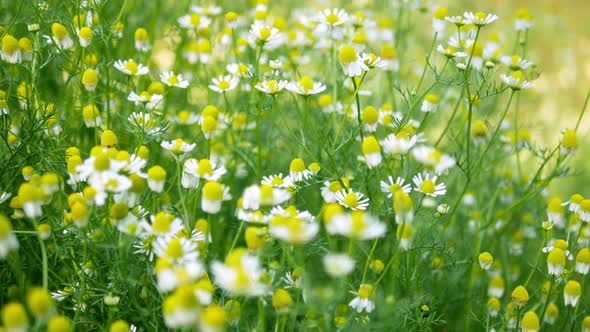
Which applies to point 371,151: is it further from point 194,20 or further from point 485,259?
point 194,20

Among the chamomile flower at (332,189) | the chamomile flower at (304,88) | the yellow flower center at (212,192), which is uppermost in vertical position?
the chamomile flower at (304,88)

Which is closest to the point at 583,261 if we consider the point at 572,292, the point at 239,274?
the point at 572,292

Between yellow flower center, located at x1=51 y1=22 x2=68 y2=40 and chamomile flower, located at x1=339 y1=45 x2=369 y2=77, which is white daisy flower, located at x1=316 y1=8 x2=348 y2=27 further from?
yellow flower center, located at x1=51 y1=22 x2=68 y2=40

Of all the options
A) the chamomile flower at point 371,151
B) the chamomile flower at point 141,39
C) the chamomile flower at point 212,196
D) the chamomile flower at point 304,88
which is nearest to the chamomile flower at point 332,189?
the chamomile flower at point 371,151

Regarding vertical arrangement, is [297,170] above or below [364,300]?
above

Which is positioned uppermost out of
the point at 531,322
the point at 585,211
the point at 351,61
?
the point at 351,61

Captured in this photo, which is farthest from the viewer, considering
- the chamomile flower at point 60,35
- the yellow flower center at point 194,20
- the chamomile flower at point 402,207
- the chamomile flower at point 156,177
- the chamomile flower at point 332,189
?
the yellow flower center at point 194,20

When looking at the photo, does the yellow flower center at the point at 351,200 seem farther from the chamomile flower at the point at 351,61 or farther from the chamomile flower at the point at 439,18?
the chamomile flower at the point at 439,18

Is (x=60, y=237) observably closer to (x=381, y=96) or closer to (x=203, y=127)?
(x=203, y=127)

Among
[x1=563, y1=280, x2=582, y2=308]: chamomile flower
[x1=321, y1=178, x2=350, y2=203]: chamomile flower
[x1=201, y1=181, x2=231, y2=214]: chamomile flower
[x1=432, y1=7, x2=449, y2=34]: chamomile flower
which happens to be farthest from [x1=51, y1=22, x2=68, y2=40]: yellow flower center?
[x1=563, y1=280, x2=582, y2=308]: chamomile flower
